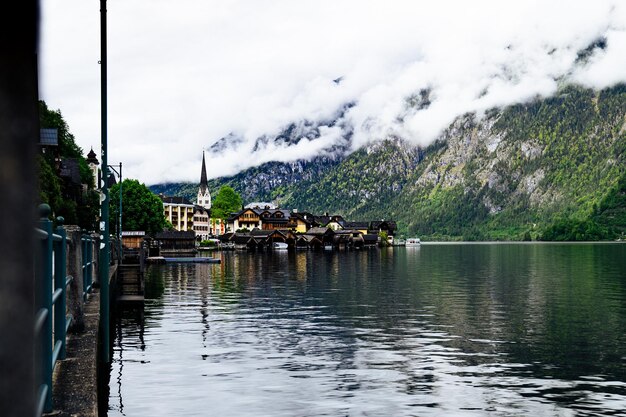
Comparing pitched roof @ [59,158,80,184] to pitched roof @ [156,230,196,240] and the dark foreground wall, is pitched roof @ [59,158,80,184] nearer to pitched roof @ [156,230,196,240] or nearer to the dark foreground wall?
pitched roof @ [156,230,196,240]

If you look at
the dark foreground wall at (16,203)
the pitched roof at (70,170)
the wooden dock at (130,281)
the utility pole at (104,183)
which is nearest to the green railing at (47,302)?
the dark foreground wall at (16,203)

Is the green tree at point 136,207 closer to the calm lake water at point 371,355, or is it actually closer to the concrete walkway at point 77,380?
the calm lake water at point 371,355

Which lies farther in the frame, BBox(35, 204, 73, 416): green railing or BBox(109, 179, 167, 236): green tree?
BBox(109, 179, 167, 236): green tree

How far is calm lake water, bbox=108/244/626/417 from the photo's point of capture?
23812 mm

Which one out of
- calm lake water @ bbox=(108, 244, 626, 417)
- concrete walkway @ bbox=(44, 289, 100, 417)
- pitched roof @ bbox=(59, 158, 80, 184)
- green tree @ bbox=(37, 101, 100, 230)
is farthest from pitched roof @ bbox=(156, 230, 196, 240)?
concrete walkway @ bbox=(44, 289, 100, 417)

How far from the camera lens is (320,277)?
295ft

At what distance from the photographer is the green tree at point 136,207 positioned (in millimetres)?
150875

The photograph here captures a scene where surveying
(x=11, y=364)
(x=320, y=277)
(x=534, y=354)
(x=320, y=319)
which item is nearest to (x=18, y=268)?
(x=11, y=364)

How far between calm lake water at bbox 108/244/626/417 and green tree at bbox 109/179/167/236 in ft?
301

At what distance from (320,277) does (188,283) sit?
58.7 feet

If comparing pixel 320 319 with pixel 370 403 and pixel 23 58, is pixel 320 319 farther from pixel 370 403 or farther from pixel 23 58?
pixel 23 58

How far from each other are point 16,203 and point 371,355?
106 feet

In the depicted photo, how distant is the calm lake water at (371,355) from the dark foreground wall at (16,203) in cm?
2195

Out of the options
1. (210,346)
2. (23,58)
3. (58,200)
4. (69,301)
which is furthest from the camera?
(58,200)
